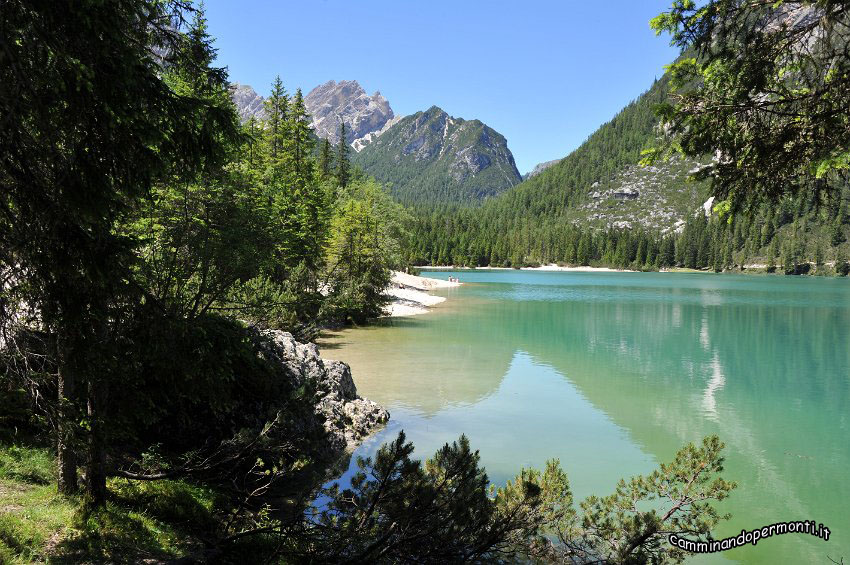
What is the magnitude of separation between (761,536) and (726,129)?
20.8 feet

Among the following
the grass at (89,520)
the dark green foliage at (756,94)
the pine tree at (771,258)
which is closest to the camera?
the grass at (89,520)

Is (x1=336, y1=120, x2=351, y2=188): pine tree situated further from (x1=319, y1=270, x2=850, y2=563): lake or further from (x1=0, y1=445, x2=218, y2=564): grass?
(x1=0, y1=445, x2=218, y2=564): grass

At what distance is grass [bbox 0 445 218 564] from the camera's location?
454 centimetres

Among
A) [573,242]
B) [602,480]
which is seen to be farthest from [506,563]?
[573,242]

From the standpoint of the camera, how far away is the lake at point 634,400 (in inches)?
395

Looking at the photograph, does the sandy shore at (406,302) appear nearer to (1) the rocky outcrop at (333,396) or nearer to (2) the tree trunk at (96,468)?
(1) the rocky outcrop at (333,396)

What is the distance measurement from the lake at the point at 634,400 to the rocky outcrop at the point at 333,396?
0.55 m

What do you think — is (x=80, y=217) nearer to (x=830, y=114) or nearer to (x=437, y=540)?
(x=437, y=540)

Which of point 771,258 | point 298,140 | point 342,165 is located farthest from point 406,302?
point 771,258

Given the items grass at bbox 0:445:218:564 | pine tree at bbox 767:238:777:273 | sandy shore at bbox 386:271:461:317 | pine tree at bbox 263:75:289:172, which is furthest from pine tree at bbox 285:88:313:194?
pine tree at bbox 767:238:777:273

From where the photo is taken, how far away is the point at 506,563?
19.4 feet

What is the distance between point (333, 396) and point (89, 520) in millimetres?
7125

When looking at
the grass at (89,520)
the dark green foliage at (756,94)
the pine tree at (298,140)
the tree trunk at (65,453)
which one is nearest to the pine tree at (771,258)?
the pine tree at (298,140)

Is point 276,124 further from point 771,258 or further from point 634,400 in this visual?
point 771,258
